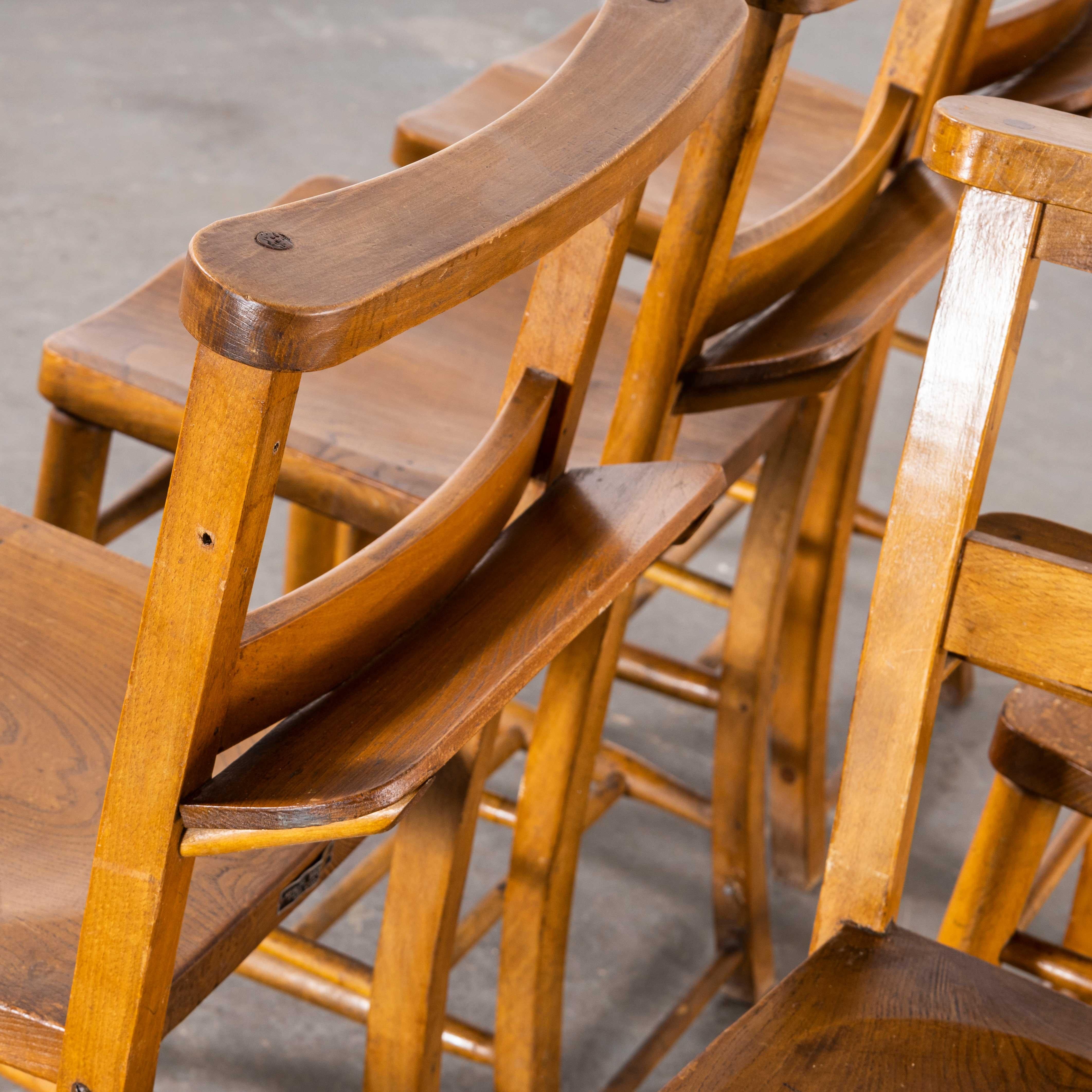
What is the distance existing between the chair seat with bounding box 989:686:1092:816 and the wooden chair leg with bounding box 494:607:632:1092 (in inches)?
11.6

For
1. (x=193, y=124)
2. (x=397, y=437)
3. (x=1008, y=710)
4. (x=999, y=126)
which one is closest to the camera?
(x=999, y=126)

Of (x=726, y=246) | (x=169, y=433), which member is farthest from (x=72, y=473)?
(x=726, y=246)

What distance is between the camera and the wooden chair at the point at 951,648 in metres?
0.72

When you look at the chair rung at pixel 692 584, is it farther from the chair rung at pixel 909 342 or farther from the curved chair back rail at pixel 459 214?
the curved chair back rail at pixel 459 214

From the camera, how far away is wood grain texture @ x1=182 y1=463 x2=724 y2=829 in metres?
0.57

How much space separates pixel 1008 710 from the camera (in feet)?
3.48

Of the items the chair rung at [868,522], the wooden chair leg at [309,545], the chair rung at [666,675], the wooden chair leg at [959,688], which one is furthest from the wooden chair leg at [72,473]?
the wooden chair leg at [959,688]

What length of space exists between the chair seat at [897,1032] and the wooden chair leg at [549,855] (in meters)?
0.32

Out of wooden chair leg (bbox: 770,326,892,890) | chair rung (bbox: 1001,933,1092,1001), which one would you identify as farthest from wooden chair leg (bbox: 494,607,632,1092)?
wooden chair leg (bbox: 770,326,892,890)

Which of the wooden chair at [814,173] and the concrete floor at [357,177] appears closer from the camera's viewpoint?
the wooden chair at [814,173]

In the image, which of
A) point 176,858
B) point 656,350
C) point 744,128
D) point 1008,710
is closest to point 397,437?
point 656,350

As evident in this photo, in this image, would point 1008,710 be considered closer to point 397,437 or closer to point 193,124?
point 397,437

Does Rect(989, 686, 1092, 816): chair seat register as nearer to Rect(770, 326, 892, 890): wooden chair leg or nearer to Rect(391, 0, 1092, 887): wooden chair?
Rect(391, 0, 1092, 887): wooden chair

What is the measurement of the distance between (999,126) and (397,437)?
581 millimetres
